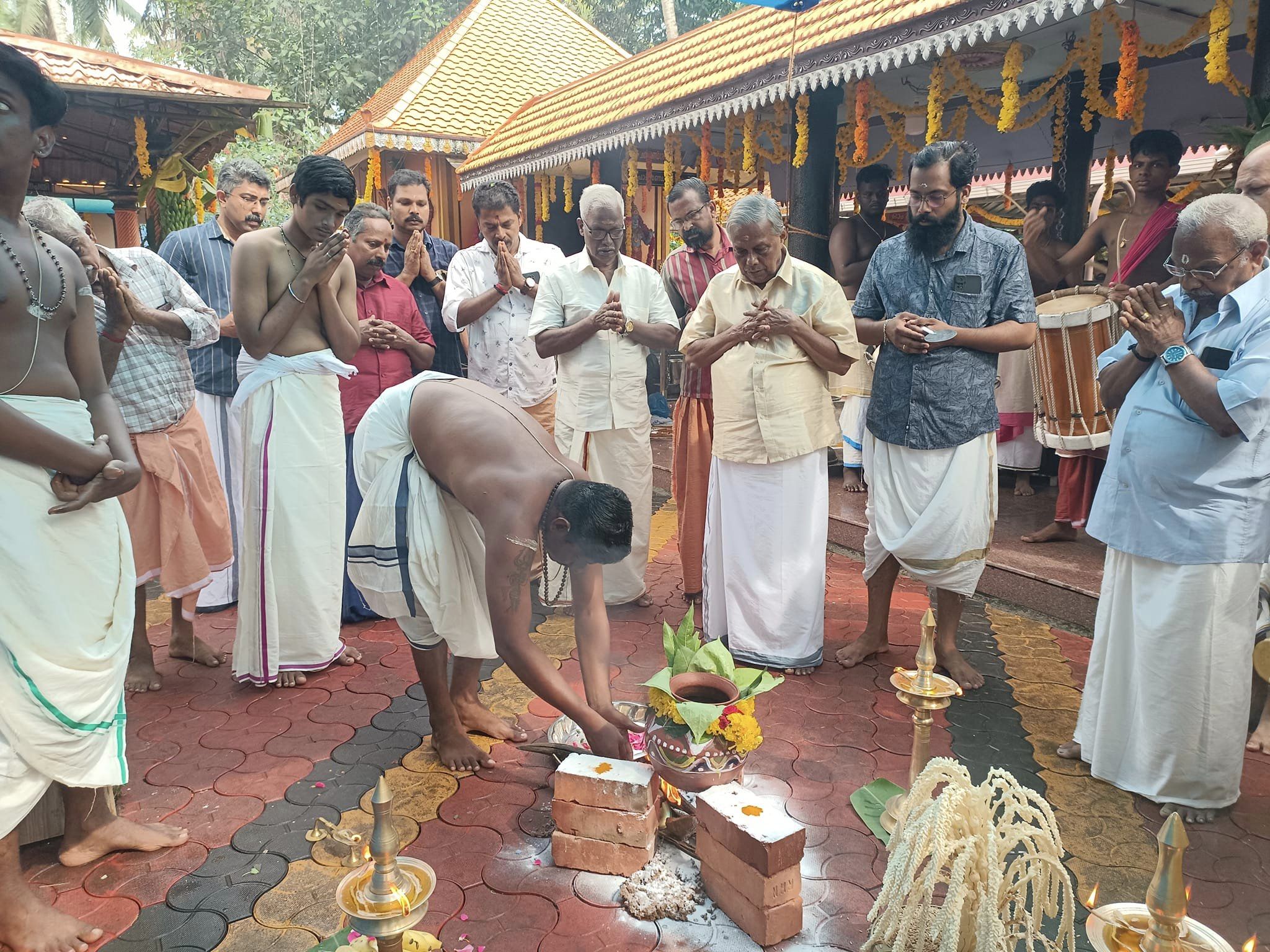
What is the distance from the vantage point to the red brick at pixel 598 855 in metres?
2.60

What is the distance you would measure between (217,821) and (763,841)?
184cm

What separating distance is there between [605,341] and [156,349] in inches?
83.2

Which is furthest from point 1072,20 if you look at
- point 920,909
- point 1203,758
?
point 920,909

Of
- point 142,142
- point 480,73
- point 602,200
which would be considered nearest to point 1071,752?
point 602,200

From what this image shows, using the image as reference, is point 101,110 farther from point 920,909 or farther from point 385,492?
point 920,909

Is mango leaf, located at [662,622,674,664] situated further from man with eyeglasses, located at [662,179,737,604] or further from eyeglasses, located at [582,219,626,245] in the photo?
eyeglasses, located at [582,219,626,245]

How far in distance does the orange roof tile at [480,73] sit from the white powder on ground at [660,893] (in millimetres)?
11959

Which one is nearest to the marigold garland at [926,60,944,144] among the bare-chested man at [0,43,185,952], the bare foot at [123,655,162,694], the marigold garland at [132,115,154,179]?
the bare-chested man at [0,43,185,952]

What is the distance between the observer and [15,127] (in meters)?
2.09

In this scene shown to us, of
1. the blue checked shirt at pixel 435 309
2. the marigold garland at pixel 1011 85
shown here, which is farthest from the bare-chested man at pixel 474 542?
the marigold garland at pixel 1011 85

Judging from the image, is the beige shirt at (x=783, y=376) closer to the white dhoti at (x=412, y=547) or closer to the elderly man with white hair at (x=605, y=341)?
the elderly man with white hair at (x=605, y=341)

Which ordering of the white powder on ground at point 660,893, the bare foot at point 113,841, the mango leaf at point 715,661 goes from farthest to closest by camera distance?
1. the mango leaf at point 715,661
2. the bare foot at point 113,841
3. the white powder on ground at point 660,893

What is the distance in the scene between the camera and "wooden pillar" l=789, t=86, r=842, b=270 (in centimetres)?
755

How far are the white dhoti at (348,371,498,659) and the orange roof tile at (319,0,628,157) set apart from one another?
34.7 ft
